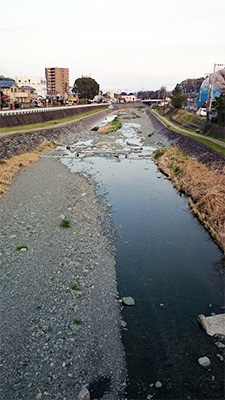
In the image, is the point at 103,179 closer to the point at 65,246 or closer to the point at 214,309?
the point at 65,246

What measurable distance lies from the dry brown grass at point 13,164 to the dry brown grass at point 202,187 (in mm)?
13162

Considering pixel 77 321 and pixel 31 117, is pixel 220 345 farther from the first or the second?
pixel 31 117

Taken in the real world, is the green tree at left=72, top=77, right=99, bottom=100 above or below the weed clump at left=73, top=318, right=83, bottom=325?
above

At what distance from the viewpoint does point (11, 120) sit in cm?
4328

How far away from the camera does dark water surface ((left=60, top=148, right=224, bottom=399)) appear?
6.96 meters

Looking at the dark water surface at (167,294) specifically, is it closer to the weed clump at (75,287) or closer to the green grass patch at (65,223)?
the weed clump at (75,287)

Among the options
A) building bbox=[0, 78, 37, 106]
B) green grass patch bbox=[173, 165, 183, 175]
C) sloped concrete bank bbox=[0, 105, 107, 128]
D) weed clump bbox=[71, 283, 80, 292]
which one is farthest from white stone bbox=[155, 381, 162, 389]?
building bbox=[0, 78, 37, 106]

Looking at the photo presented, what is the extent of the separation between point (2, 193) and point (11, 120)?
89.3ft

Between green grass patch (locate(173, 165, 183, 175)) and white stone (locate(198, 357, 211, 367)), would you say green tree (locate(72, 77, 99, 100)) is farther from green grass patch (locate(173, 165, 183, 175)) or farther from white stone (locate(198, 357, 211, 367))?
white stone (locate(198, 357, 211, 367))

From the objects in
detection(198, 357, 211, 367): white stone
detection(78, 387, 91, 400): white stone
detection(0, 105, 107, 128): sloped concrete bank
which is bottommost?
detection(198, 357, 211, 367): white stone

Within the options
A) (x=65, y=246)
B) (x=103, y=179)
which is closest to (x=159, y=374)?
(x=65, y=246)

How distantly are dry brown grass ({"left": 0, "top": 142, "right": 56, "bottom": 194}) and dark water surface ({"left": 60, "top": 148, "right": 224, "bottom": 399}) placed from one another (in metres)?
8.22

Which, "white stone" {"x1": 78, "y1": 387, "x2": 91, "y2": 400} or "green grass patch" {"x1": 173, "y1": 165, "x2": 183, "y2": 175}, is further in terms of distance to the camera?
"green grass patch" {"x1": 173, "y1": 165, "x2": 183, "y2": 175}

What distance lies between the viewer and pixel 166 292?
33.3ft
